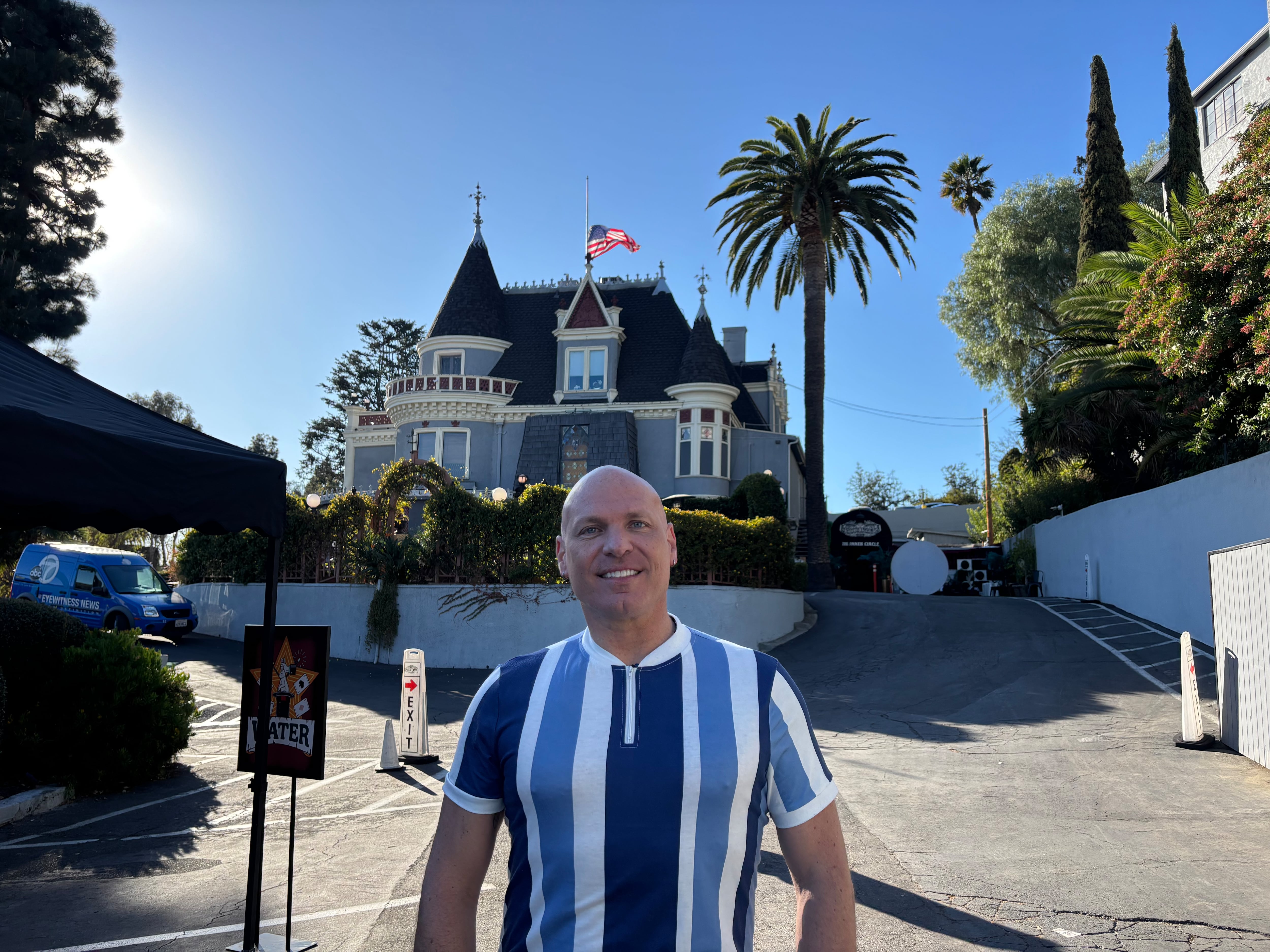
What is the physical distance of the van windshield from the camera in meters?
21.5

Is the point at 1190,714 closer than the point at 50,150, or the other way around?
the point at 1190,714

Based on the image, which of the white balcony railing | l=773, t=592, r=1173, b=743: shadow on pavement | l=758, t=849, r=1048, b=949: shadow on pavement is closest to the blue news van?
l=773, t=592, r=1173, b=743: shadow on pavement

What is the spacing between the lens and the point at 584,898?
7.12 ft

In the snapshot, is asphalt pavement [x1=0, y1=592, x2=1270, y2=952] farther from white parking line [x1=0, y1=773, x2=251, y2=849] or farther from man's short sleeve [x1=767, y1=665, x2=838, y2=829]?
man's short sleeve [x1=767, y1=665, x2=838, y2=829]

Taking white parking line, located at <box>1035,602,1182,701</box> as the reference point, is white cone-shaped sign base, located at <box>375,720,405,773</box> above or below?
below

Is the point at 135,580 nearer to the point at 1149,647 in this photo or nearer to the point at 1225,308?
the point at 1149,647

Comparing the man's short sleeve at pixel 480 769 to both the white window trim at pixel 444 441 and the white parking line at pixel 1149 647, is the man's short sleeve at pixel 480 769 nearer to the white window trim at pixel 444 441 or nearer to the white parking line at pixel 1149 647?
the white parking line at pixel 1149 647

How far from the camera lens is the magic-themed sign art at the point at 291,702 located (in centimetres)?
547

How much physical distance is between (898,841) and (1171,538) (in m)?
13.8

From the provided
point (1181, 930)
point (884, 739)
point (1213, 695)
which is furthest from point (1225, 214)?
point (1181, 930)

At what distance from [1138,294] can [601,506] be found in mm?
17850

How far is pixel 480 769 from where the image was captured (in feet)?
7.68

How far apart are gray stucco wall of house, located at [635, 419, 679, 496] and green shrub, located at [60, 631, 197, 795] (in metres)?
26.7

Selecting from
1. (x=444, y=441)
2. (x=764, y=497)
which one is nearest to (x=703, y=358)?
(x=764, y=497)
